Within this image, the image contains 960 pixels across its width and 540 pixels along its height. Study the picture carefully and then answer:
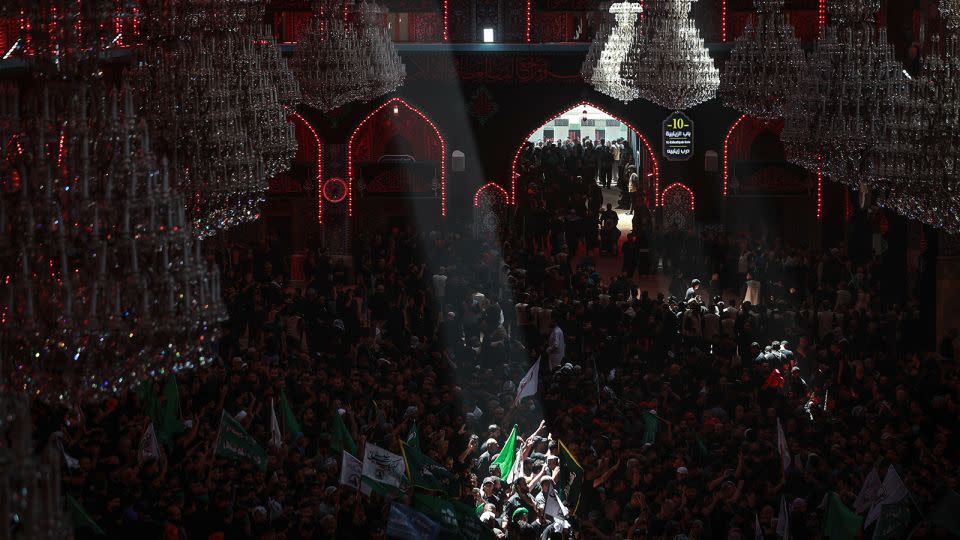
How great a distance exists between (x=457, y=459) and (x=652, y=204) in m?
19.2

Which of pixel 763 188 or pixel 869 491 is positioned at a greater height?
pixel 763 188

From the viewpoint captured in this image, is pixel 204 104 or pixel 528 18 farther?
pixel 528 18

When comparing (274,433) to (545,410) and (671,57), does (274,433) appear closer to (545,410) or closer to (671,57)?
(545,410)

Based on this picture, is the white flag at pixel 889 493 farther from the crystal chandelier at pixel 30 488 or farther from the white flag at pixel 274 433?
the crystal chandelier at pixel 30 488

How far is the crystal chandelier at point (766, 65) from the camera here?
2044 cm

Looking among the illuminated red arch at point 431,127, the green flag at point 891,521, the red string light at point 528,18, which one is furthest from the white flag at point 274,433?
the red string light at point 528,18

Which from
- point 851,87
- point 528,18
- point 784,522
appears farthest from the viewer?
point 528,18

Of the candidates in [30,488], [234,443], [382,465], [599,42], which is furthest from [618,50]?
[30,488]

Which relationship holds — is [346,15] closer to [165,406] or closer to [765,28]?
[765,28]

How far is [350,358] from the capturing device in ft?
69.9

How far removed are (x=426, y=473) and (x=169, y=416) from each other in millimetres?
3319

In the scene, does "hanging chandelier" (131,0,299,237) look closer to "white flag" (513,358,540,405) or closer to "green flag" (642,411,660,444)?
"white flag" (513,358,540,405)

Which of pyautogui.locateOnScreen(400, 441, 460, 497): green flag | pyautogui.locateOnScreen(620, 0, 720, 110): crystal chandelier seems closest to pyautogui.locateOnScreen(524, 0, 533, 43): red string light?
pyautogui.locateOnScreen(620, 0, 720, 110): crystal chandelier

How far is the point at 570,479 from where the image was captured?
1587 cm
